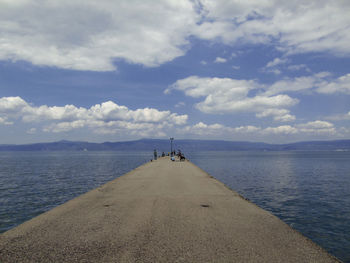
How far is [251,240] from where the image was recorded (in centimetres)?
786

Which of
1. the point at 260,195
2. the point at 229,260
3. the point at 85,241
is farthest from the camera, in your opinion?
the point at 260,195

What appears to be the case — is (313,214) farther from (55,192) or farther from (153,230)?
(55,192)

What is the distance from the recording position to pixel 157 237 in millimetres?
8062

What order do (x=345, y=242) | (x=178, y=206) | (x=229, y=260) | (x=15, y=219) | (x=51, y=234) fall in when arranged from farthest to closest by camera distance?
(x=15, y=219) < (x=178, y=206) < (x=345, y=242) < (x=51, y=234) < (x=229, y=260)

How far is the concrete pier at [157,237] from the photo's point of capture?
6.73m

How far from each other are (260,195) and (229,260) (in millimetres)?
19687

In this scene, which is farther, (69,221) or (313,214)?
(313,214)

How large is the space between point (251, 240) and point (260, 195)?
18.0 metres

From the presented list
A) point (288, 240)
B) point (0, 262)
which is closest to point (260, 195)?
point (288, 240)

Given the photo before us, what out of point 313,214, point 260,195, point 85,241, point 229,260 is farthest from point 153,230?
point 260,195

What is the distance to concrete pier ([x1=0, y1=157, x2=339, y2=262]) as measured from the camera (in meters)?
6.73

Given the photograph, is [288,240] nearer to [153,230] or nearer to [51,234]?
[153,230]

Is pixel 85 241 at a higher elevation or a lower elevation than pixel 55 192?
higher

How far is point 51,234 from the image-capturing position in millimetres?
8523
